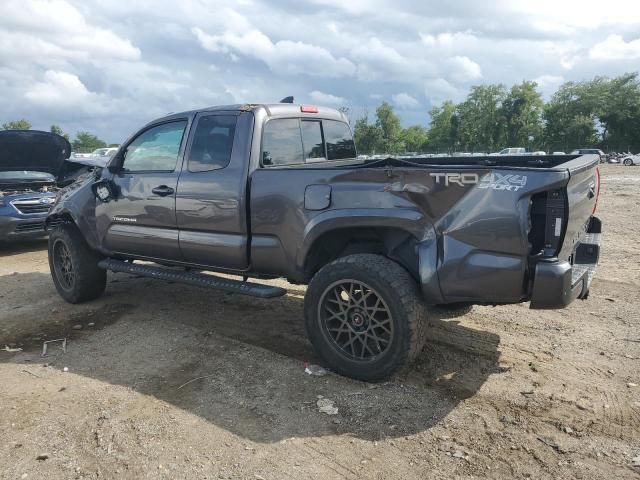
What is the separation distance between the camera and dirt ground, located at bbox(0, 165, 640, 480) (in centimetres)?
275

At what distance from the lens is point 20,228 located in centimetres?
856

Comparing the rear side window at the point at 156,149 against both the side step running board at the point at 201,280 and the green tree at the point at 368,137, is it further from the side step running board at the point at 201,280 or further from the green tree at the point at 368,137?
the green tree at the point at 368,137

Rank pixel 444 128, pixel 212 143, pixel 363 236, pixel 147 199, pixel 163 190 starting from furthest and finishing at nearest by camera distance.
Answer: pixel 444 128
pixel 147 199
pixel 163 190
pixel 212 143
pixel 363 236

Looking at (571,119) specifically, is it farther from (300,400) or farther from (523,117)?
(300,400)

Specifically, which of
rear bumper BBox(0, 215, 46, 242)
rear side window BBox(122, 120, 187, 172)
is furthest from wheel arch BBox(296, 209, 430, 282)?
rear bumper BBox(0, 215, 46, 242)

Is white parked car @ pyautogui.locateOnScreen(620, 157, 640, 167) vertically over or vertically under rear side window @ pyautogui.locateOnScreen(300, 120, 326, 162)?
under

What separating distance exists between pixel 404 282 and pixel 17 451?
8.29ft

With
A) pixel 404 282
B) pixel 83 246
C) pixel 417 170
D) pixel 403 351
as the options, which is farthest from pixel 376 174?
pixel 83 246

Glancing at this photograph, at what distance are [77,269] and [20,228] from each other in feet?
12.8

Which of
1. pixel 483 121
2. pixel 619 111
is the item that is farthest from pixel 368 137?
pixel 619 111

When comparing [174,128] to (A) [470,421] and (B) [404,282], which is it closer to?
(B) [404,282]

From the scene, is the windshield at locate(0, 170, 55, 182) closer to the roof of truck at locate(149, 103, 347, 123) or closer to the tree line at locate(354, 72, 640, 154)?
the roof of truck at locate(149, 103, 347, 123)

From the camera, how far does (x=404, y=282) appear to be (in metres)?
3.38

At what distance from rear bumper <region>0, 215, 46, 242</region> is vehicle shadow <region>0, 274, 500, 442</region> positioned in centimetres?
356
